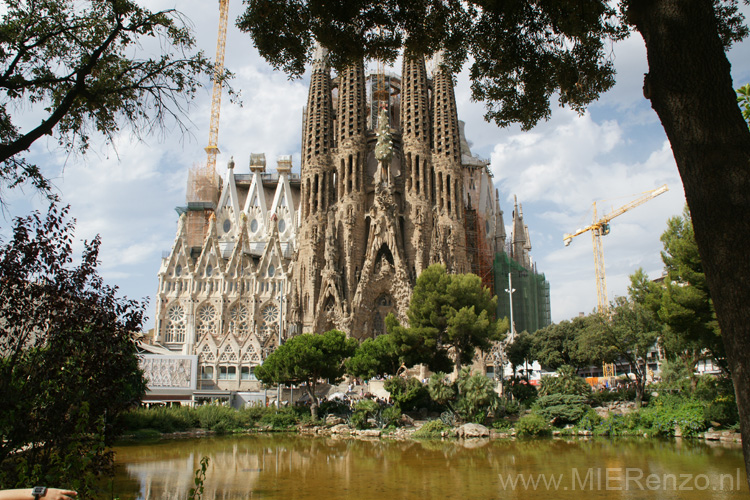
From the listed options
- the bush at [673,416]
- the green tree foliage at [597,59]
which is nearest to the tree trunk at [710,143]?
the green tree foliage at [597,59]

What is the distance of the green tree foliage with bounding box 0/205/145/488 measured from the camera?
604 centimetres

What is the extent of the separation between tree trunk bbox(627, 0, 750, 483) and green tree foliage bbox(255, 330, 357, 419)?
72.9 ft

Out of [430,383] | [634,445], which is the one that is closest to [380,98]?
[430,383]

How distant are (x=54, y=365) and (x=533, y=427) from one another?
17135mm

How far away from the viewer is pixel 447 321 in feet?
89.8

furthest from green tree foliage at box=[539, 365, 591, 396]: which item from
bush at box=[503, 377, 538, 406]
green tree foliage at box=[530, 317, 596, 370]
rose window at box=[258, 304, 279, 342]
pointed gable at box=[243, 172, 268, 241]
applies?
pointed gable at box=[243, 172, 268, 241]

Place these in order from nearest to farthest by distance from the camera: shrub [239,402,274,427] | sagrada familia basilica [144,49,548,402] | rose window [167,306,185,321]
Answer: shrub [239,402,274,427] → sagrada familia basilica [144,49,548,402] → rose window [167,306,185,321]

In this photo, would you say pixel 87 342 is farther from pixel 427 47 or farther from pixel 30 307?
pixel 427 47

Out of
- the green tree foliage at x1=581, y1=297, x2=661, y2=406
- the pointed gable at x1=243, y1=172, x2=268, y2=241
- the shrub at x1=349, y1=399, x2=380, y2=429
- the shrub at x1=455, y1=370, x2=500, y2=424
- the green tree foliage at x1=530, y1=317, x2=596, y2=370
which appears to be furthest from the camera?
the pointed gable at x1=243, y1=172, x2=268, y2=241

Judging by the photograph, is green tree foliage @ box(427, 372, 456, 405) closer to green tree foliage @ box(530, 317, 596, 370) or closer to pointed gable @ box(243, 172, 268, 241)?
green tree foliage @ box(530, 317, 596, 370)

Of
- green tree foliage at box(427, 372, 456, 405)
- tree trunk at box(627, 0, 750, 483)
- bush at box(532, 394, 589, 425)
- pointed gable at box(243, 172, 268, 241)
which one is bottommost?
bush at box(532, 394, 589, 425)

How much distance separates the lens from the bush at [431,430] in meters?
20.9

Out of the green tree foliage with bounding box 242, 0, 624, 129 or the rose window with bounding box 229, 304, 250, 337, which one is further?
the rose window with bounding box 229, 304, 250, 337

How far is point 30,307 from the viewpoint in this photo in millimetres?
6336
